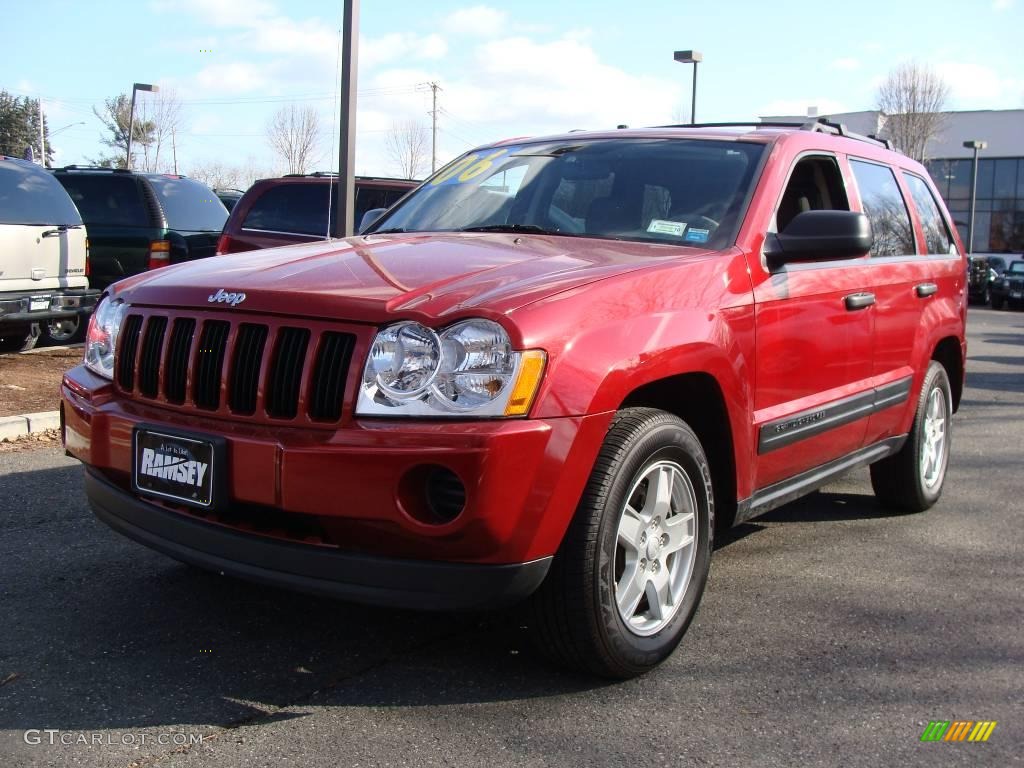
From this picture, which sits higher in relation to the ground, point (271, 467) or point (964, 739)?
point (271, 467)

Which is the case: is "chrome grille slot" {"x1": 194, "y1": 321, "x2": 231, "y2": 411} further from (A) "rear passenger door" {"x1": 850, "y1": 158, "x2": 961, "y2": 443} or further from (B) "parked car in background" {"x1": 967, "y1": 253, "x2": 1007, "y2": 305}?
(B) "parked car in background" {"x1": 967, "y1": 253, "x2": 1007, "y2": 305}

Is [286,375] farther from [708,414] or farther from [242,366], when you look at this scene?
[708,414]

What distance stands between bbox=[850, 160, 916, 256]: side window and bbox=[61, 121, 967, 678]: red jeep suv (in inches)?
19.7

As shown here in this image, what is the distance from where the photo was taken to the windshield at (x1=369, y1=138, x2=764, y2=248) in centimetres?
395

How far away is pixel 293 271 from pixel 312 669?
3.98 feet

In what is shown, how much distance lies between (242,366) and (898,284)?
3.11 metres

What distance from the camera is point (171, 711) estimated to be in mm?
2912

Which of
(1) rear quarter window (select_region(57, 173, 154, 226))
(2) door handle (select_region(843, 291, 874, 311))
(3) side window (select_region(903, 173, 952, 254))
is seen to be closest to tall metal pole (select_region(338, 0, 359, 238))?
(1) rear quarter window (select_region(57, 173, 154, 226))

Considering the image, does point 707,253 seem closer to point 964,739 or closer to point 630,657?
point 630,657

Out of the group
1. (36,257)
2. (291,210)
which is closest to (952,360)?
(291,210)

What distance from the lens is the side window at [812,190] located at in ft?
14.0

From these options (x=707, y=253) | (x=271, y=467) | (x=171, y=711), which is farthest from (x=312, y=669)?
(x=707, y=253)

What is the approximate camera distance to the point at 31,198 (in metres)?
9.57

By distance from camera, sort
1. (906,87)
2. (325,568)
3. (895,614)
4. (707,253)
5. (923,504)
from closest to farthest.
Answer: (325,568) → (707,253) → (895,614) → (923,504) → (906,87)
